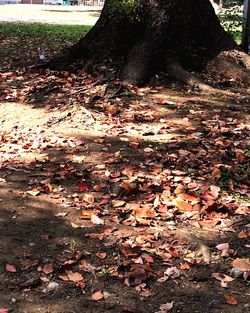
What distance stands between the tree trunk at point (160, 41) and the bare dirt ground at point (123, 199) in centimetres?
35

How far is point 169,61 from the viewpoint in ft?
24.7

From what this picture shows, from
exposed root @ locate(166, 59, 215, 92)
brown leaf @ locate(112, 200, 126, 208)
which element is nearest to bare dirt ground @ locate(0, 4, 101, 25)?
exposed root @ locate(166, 59, 215, 92)

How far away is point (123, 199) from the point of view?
4449mm

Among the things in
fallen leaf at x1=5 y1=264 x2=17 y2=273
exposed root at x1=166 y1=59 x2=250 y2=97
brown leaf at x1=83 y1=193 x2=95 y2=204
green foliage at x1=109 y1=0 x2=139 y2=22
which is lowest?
fallen leaf at x1=5 y1=264 x2=17 y2=273

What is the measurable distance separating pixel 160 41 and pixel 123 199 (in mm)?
3654

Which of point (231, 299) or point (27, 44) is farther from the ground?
point (27, 44)

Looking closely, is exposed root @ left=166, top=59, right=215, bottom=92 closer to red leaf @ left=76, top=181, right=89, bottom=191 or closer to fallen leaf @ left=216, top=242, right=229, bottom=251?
red leaf @ left=76, top=181, right=89, bottom=191

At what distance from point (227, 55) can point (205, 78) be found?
A: 586mm

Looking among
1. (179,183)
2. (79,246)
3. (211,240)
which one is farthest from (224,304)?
(179,183)

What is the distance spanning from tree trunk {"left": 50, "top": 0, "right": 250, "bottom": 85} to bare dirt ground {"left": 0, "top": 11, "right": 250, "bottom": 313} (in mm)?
353

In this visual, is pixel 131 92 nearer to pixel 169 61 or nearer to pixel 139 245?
pixel 169 61

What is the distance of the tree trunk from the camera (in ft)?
24.1

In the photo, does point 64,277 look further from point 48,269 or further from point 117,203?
point 117,203

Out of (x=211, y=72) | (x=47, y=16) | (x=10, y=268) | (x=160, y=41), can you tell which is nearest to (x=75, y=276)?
(x=10, y=268)
